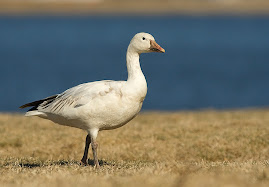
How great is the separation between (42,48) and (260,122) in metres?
53.4

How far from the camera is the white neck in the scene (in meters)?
8.46

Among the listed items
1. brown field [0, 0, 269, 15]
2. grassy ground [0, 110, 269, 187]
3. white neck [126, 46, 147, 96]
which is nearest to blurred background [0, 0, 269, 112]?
brown field [0, 0, 269, 15]

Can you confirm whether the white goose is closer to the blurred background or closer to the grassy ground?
the grassy ground

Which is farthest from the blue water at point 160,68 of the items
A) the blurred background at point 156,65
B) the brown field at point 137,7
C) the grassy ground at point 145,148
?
the brown field at point 137,7

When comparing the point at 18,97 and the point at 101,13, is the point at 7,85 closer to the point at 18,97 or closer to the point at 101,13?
the point at 18,97

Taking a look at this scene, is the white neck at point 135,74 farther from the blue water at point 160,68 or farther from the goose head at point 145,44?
the blue water at point 160,68

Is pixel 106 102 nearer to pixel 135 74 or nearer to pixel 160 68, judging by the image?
pixel 135 74

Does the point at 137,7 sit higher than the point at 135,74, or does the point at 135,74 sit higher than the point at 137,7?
the point at 137,7

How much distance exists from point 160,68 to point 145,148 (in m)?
35.7

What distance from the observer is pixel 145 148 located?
11531mm

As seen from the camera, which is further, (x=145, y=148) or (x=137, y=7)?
(x=137, y=7)

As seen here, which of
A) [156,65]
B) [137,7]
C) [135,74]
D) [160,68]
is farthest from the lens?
[137,7]

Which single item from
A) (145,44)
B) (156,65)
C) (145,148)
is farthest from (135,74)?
(156,65)

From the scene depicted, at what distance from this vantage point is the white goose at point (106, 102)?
836 centimetres
